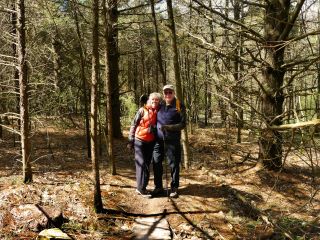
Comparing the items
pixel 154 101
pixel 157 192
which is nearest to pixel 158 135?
pixel 154 101

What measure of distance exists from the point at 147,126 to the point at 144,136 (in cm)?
23

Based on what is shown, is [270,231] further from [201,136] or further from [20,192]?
[201,136]

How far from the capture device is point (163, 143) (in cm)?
775

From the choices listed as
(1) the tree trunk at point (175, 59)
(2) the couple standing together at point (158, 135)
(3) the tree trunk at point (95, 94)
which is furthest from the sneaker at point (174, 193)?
(1) the tree trunk at point (175, 59)

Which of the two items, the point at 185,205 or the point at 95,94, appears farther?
the point at 185,205

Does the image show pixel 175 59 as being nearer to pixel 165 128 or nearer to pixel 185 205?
pixel 165 128

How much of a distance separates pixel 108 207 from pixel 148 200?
0.92 meters

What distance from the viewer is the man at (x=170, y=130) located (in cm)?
757

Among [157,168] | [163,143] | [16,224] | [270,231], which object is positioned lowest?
[270,231]

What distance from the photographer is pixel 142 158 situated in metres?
7.70

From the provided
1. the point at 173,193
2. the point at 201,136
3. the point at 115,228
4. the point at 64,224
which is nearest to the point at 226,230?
the point at 173,193

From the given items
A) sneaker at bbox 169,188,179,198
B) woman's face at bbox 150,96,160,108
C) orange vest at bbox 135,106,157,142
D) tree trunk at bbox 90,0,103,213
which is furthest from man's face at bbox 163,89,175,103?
sneaker at bbox 169,188,179,198

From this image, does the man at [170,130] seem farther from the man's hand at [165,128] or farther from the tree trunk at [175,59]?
the tree trunk at [175,59]

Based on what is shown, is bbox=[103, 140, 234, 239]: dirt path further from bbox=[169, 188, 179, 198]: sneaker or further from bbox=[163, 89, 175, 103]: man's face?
bbox=[163, 89, 175, 103]: man's face
